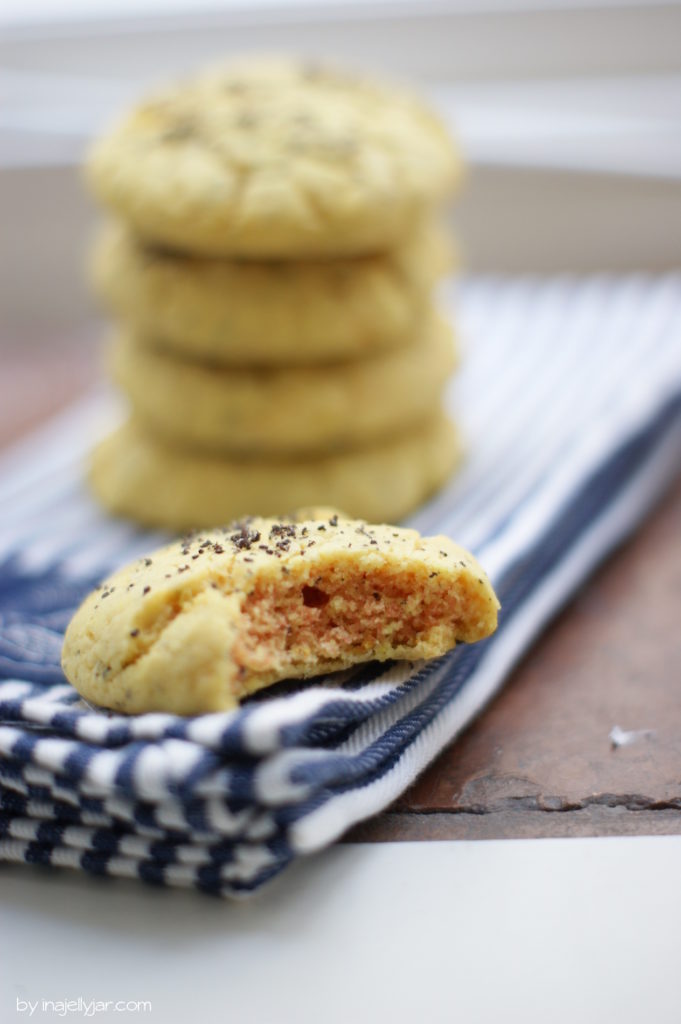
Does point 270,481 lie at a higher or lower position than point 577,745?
lower

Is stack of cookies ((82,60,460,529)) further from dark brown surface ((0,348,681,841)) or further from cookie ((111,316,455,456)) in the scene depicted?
dark brown surface ((0,348,681,841))

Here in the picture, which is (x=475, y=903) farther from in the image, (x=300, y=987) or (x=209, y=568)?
(x=209, y=568)

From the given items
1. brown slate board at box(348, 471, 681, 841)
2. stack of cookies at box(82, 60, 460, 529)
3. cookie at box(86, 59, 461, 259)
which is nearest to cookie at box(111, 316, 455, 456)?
stack of cookies at box(82, 60, 460, 529)

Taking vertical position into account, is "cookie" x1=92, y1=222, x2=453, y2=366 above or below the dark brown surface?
above

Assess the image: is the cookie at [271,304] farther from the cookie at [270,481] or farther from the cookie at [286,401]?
the cookie at [270,481]

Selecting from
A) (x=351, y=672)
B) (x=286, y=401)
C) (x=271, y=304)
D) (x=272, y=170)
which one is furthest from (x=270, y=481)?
(x=351, y=672)

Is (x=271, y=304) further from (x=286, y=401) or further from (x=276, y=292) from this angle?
(x=286, y=401)
